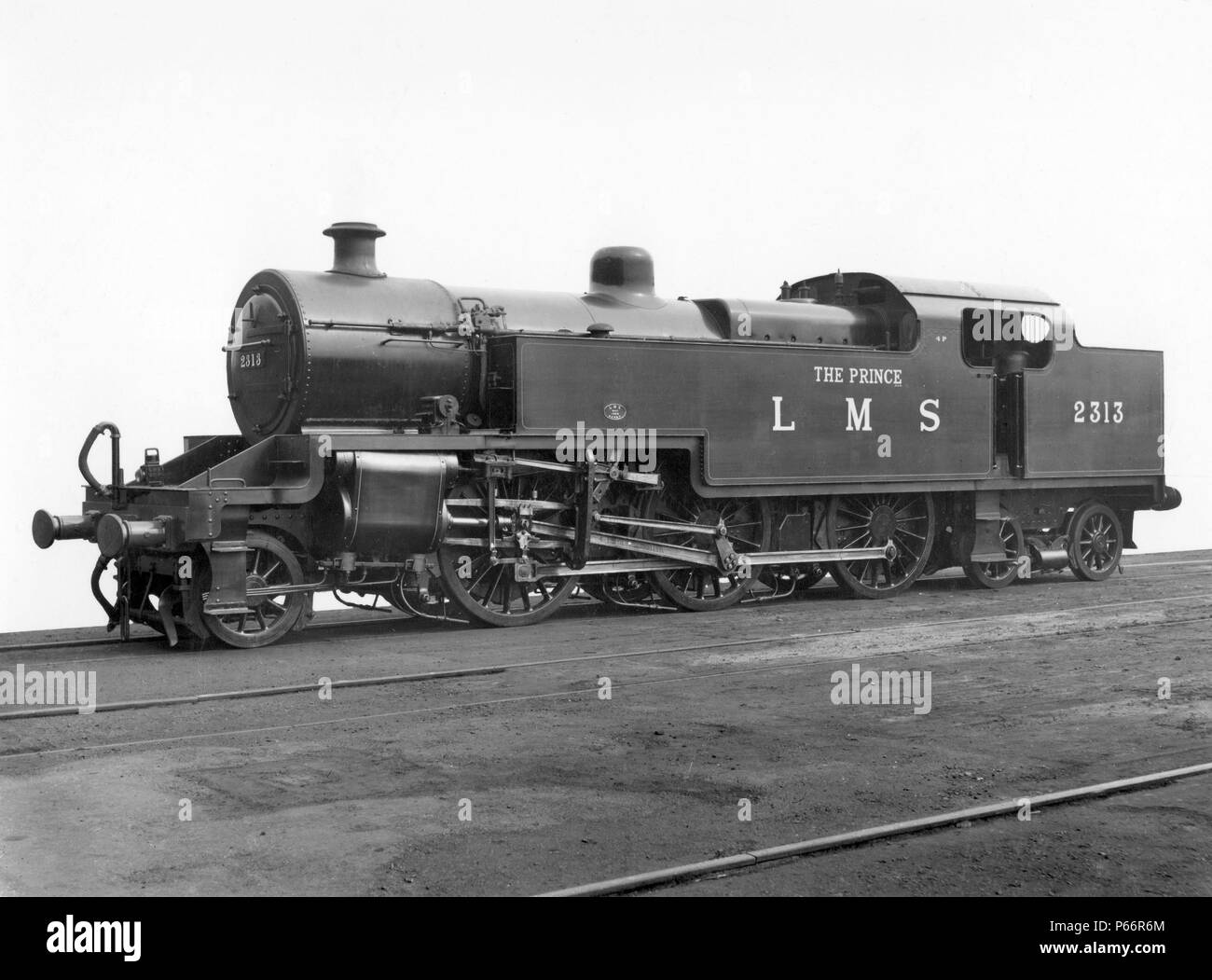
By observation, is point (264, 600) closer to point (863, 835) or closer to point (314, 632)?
point (314, 632)

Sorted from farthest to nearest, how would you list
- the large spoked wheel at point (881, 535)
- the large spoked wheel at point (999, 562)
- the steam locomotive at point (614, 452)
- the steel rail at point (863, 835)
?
the large spoked wheel at point (999, 562) < the large spoked wheel at point (881, 535) < the steam locomotive at point (614, 452) < the steel rail at point (863, 835)

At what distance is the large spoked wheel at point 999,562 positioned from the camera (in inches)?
558

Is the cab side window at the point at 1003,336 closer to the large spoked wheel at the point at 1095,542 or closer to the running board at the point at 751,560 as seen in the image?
the large spoked wheel at the point at 1095,542

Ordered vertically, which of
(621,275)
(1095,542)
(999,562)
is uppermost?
(621,275)

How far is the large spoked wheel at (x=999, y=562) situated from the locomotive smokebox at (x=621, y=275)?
4.12 metres

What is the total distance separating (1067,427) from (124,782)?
11.1m

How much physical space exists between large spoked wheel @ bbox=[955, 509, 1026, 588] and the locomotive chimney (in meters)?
6.51

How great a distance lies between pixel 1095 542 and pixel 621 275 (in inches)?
246

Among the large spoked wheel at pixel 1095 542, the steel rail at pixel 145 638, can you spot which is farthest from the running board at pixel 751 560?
the large spoked wheel at pixel 1095 542

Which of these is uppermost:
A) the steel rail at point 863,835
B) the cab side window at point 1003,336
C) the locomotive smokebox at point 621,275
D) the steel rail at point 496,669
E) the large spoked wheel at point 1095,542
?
the locomotive smokebox at point 621,275

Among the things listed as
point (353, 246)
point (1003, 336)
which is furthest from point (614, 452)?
point (1003, 336)

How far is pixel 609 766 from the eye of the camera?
6297mm

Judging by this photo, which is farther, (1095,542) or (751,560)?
(1095,542)

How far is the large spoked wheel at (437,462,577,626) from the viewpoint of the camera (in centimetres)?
1112
